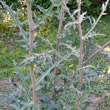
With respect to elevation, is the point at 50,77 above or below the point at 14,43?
above

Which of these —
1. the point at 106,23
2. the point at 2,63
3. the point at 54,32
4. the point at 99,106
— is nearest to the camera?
the point at 99,106

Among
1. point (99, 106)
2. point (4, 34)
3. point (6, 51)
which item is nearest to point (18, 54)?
point (6, 51)

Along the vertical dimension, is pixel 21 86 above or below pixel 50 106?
above

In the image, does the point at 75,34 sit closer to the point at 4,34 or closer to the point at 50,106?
the point at 4,34

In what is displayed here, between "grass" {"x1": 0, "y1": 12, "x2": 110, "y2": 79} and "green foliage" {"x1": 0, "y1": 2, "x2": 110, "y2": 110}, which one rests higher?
"green foliage" {"x1": 0, "y1": 2, "x2": 110, "y2": 110}

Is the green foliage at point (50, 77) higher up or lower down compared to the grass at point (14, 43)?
higher up

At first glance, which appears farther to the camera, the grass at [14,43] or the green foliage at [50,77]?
the grass at [14,43]

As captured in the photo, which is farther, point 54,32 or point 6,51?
point 54,32

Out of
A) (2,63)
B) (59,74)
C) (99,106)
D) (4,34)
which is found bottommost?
(99,106)

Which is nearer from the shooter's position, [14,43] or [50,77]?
[50,77]

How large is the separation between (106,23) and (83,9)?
2.84ft

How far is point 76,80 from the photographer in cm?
160

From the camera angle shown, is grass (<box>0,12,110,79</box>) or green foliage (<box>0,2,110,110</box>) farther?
grass (<box>0,12,110,79</box>)

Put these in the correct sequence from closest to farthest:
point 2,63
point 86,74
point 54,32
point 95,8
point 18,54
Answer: point 86,74 < point 2,63 < point 18,54 < point 54,32 < point 95,8
